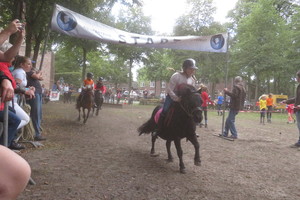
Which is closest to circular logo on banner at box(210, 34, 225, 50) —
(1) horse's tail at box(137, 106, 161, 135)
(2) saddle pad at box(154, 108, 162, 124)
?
(1) horse's tail at box(137, 106, 161, 135)

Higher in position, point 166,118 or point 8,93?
point 8,93

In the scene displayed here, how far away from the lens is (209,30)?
36969 millimetres

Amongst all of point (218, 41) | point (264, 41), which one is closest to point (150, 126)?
point (218, 41)

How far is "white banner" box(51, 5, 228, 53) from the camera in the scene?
298 inches

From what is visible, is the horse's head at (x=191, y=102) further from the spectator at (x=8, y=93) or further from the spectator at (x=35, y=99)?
the spectator at (x=35, y=99)

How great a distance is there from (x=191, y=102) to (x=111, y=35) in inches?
176

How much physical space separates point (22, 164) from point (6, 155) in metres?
0.08

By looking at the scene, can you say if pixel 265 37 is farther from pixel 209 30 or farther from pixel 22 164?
pixel 22 164

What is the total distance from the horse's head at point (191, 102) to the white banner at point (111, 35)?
3.98 m

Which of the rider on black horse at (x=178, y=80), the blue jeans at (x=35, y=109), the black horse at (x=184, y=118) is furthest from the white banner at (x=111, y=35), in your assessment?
the black horse at (x=184, y=118)

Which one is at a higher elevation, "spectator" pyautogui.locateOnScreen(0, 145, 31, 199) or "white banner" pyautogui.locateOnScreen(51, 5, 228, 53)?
"white banner" pyautogui.locateOnScreen(51, 5, 228, 53)

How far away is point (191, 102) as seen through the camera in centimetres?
496

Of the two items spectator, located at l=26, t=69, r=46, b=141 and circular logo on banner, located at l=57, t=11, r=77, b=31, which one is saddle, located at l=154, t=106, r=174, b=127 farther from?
circular logo on banner, located at l=57, t=11, r=77, b=31

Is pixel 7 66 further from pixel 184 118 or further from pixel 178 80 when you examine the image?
pixel 178 80
